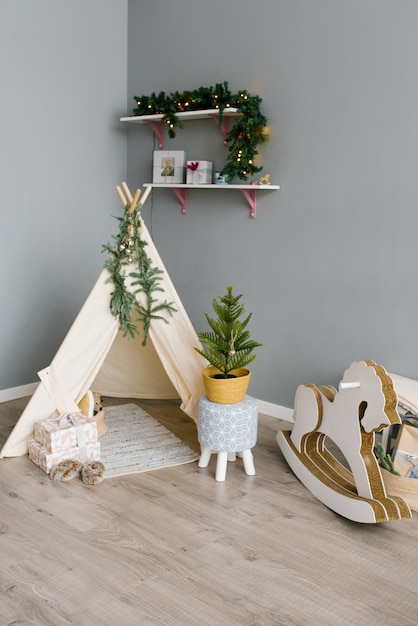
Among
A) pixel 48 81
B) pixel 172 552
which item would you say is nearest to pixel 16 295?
pixel 48 81

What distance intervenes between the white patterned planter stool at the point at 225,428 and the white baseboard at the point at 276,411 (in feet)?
2.48

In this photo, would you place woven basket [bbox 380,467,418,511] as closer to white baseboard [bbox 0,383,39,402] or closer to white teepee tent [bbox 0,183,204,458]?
white teepee tent [bbox 0,183,204,458]

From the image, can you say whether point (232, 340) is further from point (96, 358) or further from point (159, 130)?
point (159, 130)

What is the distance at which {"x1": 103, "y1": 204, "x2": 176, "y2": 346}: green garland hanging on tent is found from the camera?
305 cm

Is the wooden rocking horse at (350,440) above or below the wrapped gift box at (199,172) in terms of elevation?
below

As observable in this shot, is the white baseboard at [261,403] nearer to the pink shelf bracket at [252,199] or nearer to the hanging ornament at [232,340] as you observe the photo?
the hanging ornament at [232,340]

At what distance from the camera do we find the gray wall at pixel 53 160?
3676 millimetres

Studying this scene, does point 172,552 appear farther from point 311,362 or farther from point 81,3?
point 81,3

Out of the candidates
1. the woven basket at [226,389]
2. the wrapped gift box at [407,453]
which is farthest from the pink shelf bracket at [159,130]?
the wrapped gift box at [407,453]

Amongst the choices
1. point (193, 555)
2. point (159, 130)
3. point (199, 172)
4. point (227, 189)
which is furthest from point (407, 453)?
point (159, 130)

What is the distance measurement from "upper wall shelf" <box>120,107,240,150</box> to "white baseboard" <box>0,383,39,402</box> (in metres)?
1.71

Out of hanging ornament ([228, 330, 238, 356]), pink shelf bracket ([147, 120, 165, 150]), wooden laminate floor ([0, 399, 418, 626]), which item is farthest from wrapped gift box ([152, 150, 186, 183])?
wooden laminate floor ([0, 399, 418, 626])

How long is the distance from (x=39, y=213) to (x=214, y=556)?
95.9 inches

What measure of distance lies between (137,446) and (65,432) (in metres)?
0.44
